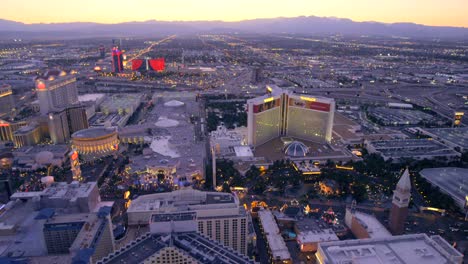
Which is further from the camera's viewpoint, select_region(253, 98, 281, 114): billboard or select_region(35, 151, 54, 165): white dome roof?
select_region(253, 98, 281, 114): billboard

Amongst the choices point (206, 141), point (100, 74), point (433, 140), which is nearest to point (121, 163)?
point (206, 141)

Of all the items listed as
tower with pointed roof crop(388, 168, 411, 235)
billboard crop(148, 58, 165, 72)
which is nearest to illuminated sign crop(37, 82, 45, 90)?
tower with pointed roof crop(388, 168, 411, 235)

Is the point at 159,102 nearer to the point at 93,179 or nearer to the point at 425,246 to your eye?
the point at 93,179

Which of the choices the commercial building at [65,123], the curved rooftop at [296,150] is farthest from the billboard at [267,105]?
the commercial building at [65,123]

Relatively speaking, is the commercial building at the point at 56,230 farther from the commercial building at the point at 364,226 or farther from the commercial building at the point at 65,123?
the commercial building at the point at 65,123

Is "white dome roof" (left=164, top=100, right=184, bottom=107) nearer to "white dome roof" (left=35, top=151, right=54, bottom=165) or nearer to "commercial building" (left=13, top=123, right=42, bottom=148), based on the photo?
"commercial building" (left=13, top=123, right=42, bottom=148)

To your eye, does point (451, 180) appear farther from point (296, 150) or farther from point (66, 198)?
point (66, 198)

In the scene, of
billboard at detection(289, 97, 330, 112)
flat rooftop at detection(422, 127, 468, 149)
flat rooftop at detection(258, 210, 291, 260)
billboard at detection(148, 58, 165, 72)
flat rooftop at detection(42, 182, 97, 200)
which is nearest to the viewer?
flat rooftop at detection(258, 210, 291, 260)
